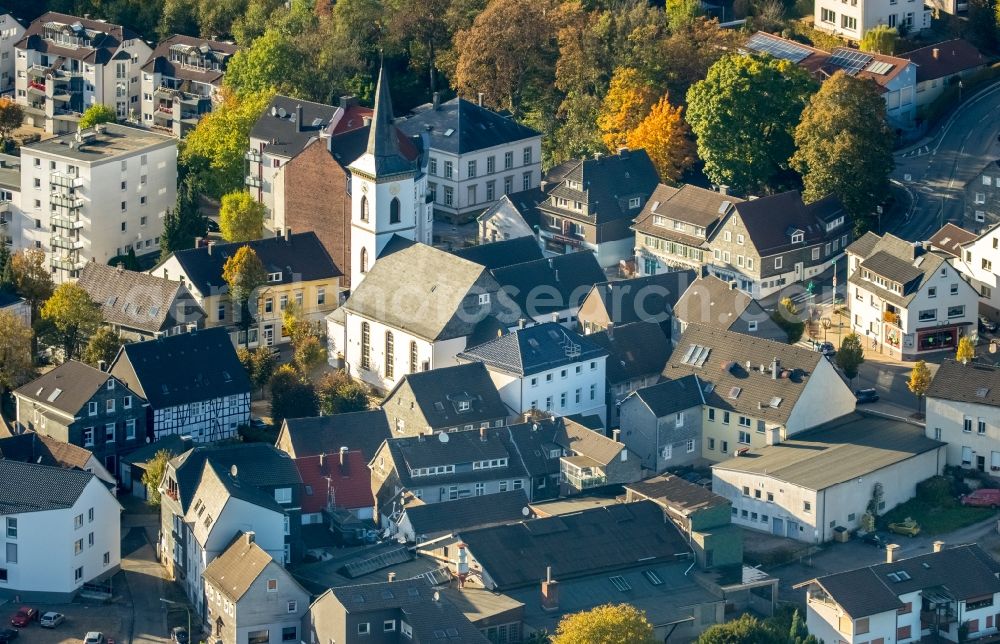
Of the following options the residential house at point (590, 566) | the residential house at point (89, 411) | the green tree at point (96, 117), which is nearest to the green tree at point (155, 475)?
the residential house at point (89, 411)

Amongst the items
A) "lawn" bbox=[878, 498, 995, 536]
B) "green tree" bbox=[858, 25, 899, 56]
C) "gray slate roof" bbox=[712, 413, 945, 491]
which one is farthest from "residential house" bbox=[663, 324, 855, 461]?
"green tree" bbox=[858, 25, 899, 56]

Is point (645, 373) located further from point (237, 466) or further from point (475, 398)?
point (237, 466)

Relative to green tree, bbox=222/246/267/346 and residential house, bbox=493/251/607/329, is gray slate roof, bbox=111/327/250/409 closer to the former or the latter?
green tree, bbox=222/246/267/346

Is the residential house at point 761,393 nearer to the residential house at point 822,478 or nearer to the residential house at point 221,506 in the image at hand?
the residential house at point 822,478

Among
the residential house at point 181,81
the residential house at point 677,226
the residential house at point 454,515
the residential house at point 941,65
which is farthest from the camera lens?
the residential house at point 181,81

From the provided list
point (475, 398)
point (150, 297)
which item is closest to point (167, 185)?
point (150, 297)

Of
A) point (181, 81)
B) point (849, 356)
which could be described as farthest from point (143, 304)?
point (181, 81)

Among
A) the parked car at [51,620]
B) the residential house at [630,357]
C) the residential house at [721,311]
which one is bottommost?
the parked car at [51,620]

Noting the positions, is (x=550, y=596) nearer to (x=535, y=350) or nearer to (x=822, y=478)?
(x=822, y=478)
